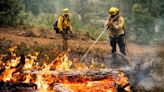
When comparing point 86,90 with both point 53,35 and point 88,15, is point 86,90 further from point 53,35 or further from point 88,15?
point 88,15

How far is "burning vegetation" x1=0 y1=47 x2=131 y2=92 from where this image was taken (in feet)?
28.1

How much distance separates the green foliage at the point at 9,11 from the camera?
61.8ft

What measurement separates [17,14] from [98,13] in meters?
14.9

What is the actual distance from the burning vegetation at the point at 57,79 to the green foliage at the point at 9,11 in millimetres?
9574

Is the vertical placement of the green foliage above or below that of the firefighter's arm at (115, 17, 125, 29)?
above

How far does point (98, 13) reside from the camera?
33531mm

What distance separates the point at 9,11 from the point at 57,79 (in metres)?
10.9

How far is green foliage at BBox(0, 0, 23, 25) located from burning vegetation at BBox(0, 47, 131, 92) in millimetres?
9574

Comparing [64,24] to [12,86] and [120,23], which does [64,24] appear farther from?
[12,86]

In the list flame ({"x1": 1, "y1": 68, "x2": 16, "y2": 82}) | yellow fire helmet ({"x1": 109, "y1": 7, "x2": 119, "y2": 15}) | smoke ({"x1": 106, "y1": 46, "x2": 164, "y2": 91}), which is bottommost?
smoke ({"x1": 106, "y1": 46, "x2": 164, "y2": 91})

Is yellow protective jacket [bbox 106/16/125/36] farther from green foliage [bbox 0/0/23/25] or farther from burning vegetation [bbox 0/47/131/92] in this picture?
green foliage [bbox 0/0/23/25]

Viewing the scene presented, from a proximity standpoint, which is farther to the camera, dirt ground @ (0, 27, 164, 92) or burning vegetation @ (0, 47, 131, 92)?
dirt ground @ (0, 27, 164, 92)

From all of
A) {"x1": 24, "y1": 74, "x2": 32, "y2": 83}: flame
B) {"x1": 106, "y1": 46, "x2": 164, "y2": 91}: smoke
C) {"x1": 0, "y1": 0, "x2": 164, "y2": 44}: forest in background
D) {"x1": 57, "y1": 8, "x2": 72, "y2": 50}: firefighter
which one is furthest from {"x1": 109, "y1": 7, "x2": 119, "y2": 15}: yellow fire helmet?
{"x1": 0, "y1": 0, "x2": 164, "y2": 44}: forest in background

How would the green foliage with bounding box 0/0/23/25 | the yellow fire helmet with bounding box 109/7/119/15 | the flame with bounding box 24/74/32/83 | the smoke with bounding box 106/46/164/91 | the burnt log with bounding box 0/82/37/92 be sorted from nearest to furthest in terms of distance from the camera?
the burnt log with bounding box 0/82/37/92 < the flame with bounding box 24/74/32/83 < the smoke with bounding box 106/46/164/91 < the yellow fire helmet with bounding box 109/7/119/15 < the green foliage with bounding box 0/0/23/25
